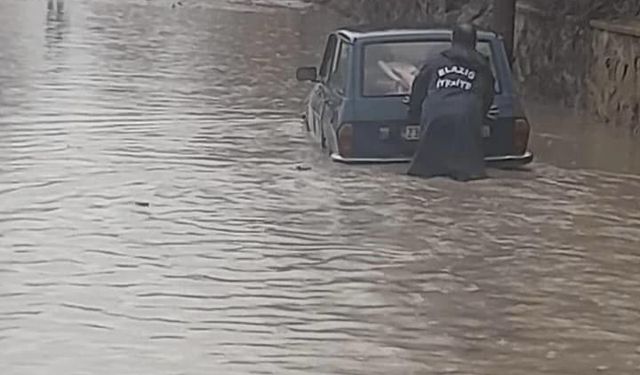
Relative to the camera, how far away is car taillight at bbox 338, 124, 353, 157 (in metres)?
13.6

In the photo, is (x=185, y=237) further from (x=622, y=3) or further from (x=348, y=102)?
(x=622, y=3)

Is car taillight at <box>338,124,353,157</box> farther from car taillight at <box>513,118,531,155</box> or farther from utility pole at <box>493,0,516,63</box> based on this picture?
utility pole at <box>493,0,516,63</box>

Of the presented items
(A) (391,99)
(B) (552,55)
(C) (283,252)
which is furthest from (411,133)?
(B) (552,55)

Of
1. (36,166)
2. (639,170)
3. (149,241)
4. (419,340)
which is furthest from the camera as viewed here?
(639,170)

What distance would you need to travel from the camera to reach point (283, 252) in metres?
11.1

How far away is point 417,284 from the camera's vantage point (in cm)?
1015

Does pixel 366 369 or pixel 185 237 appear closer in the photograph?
pixel 366 369

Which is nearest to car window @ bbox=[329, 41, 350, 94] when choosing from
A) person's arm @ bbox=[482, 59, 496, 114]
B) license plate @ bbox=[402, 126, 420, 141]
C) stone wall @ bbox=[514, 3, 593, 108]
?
license plate @ bbox=[402, 126, 420, 141]

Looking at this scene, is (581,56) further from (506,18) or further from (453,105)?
(453,105)

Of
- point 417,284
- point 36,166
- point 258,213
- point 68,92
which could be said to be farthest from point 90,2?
point 417,284

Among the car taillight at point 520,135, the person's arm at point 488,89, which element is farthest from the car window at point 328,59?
the car taillight at point 520,135

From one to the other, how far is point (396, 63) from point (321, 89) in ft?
3.61

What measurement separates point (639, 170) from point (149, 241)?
6229 millimetres

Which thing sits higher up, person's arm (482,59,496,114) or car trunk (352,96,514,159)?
person's arm (482,59,496,114)
